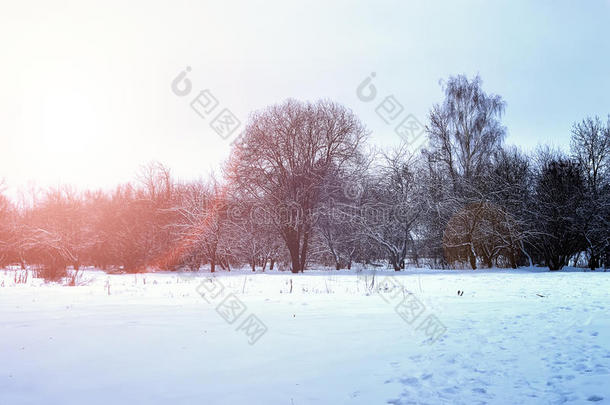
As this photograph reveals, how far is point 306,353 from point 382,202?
65.2 ft

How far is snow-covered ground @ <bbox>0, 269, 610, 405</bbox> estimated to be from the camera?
3.88m

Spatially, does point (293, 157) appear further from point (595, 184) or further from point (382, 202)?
point (595, 184)

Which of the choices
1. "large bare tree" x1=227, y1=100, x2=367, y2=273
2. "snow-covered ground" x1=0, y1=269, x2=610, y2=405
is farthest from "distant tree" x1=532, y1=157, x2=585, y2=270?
"snow-covered ground" x1=0, y1=269, x2=610, y2=405

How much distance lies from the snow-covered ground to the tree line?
15352 mm

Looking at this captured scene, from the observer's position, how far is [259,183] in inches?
941

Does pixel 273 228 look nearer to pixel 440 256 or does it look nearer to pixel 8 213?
pixel 440 256

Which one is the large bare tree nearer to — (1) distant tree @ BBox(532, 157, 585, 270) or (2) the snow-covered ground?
(1) distant tree @ BBox(532, 157, 585, 270)

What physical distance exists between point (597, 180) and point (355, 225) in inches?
608

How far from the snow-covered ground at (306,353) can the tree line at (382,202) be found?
15.4m

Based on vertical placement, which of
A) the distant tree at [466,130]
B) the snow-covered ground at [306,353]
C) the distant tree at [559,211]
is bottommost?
the snow-covered ground at [306,353]

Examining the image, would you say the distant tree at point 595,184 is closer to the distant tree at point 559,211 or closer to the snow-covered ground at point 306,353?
the distant tree at point 559,211

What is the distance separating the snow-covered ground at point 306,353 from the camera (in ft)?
12.7

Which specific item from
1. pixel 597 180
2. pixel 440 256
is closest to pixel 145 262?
pixel 440 256

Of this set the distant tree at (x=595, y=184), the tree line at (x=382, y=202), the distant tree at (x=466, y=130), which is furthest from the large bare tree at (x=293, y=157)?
the distant tree at (x=595, y=184)
